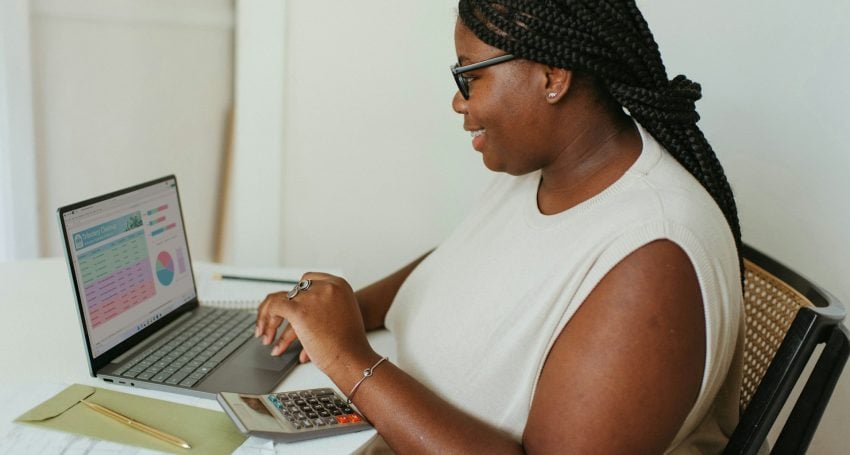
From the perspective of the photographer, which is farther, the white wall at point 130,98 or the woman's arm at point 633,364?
the white wall at point 130,98

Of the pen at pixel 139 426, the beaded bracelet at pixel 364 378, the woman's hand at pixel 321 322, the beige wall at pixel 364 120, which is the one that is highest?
the beige wall at pixel 364 120

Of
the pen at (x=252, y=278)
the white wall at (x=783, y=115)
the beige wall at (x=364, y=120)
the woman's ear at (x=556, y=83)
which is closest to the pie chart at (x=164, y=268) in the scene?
the pen at (x=252, y=278)

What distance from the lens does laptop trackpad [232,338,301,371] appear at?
126 centimetres

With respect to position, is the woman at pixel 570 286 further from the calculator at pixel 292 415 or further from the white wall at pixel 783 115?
the white wall at pixel 783 115

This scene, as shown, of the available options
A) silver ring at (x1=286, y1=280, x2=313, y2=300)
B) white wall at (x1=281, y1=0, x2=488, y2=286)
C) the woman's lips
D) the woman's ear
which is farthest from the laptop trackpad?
white wall at (x1=281, y1=0, x2=488, y2=286)

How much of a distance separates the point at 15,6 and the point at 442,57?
106 cm

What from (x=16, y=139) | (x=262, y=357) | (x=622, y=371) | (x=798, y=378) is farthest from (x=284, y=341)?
(x=16, y=139)

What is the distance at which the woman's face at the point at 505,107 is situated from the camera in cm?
114

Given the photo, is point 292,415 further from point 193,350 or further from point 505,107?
point 505,107

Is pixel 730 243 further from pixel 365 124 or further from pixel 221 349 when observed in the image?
pixel 365 124

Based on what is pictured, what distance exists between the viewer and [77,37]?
208cm

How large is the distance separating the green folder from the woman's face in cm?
56

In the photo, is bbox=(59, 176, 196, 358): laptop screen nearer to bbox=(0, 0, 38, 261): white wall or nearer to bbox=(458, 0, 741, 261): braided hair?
bbox=(458, 0, 741, 261): braided hair

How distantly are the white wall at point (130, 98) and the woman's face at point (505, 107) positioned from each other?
1.31 metres
